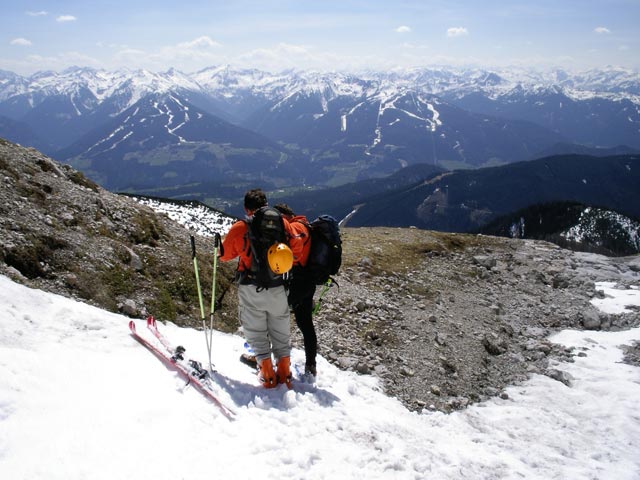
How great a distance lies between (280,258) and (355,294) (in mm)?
9249

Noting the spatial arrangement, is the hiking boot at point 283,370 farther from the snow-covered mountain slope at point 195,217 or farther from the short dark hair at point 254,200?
the snow-covered mountain slope at point 195,217

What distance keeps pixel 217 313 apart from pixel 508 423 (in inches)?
338

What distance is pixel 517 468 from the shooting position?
880 cm

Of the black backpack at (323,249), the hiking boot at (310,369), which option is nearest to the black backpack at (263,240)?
the black backpack at (323,249)

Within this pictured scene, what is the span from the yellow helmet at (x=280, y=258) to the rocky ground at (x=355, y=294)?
181 cm

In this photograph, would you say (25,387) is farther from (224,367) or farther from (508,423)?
(508,423)

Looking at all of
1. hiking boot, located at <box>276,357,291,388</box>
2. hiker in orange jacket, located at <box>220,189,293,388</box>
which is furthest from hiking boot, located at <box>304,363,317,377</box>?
hiking boot, located at <box>276,357,291,388</box>

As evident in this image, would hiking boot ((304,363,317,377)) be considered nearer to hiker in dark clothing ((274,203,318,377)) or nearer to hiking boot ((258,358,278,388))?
hiker in dark clothing ((274,203,318,377))

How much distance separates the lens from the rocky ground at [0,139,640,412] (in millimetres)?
10805

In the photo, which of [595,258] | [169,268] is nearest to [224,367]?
[169,268]

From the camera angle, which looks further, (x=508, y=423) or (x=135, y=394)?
(x=508, y=423)

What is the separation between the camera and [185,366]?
8133 mm

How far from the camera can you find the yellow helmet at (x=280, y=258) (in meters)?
7.74

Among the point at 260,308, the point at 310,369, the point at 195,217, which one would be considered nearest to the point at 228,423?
the point at 260,308
